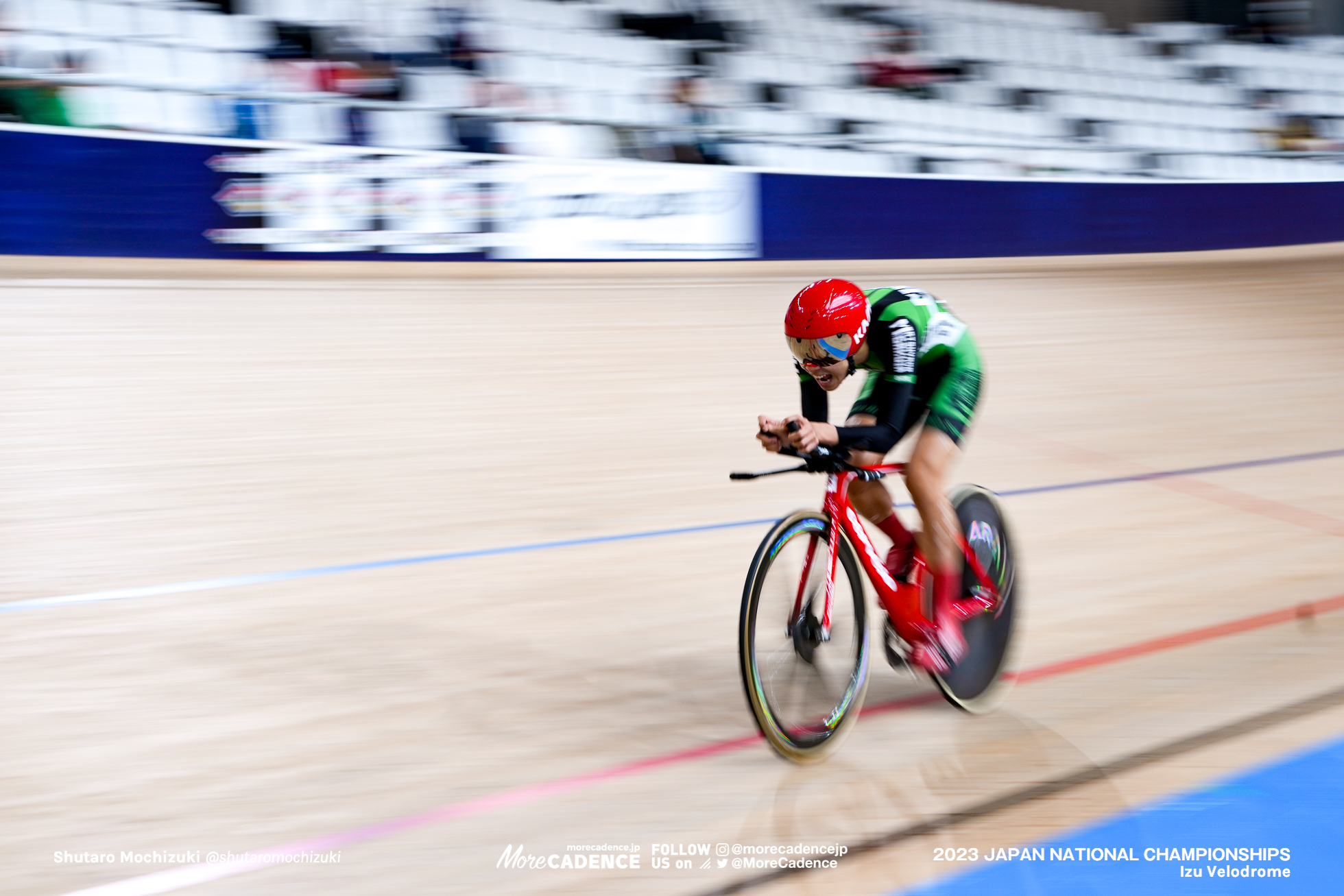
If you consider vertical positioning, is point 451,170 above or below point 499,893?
above

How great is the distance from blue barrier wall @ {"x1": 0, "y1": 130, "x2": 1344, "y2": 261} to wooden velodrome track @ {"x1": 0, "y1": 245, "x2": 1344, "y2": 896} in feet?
1.01

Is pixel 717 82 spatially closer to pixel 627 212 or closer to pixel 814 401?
pixel 627 212

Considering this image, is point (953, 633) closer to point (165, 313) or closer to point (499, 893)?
point (499, 893)

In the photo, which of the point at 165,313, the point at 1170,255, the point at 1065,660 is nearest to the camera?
the point at 1065,660

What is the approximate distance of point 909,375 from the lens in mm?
2299

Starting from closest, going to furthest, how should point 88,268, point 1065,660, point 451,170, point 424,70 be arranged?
1. point 1065,660
2. point 88,268
3. point 451,170
4. point 424,70

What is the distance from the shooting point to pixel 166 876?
1.93 m

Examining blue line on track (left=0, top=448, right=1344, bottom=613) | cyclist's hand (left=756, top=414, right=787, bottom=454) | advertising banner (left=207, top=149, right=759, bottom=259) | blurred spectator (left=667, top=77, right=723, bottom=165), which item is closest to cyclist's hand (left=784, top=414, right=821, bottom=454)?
cyclist's hand (left=756, top=414, right=787, bottom=454)

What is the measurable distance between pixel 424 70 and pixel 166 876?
8178mm

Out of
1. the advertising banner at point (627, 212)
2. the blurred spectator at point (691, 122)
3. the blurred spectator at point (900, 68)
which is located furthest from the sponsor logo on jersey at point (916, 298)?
the blurred spectator at point (900, 68)

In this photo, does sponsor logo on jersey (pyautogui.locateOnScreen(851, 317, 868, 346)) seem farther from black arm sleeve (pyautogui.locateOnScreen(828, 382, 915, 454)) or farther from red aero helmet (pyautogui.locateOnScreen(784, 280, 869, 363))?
black arm sleeve (pyautogui.locateOnScreen(828, 382, 915, 454))

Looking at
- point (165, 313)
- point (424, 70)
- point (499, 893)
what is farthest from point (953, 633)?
point (424, 70)

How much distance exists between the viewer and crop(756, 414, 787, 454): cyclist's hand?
204 centimetres

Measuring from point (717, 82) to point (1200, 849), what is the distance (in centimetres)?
1040
